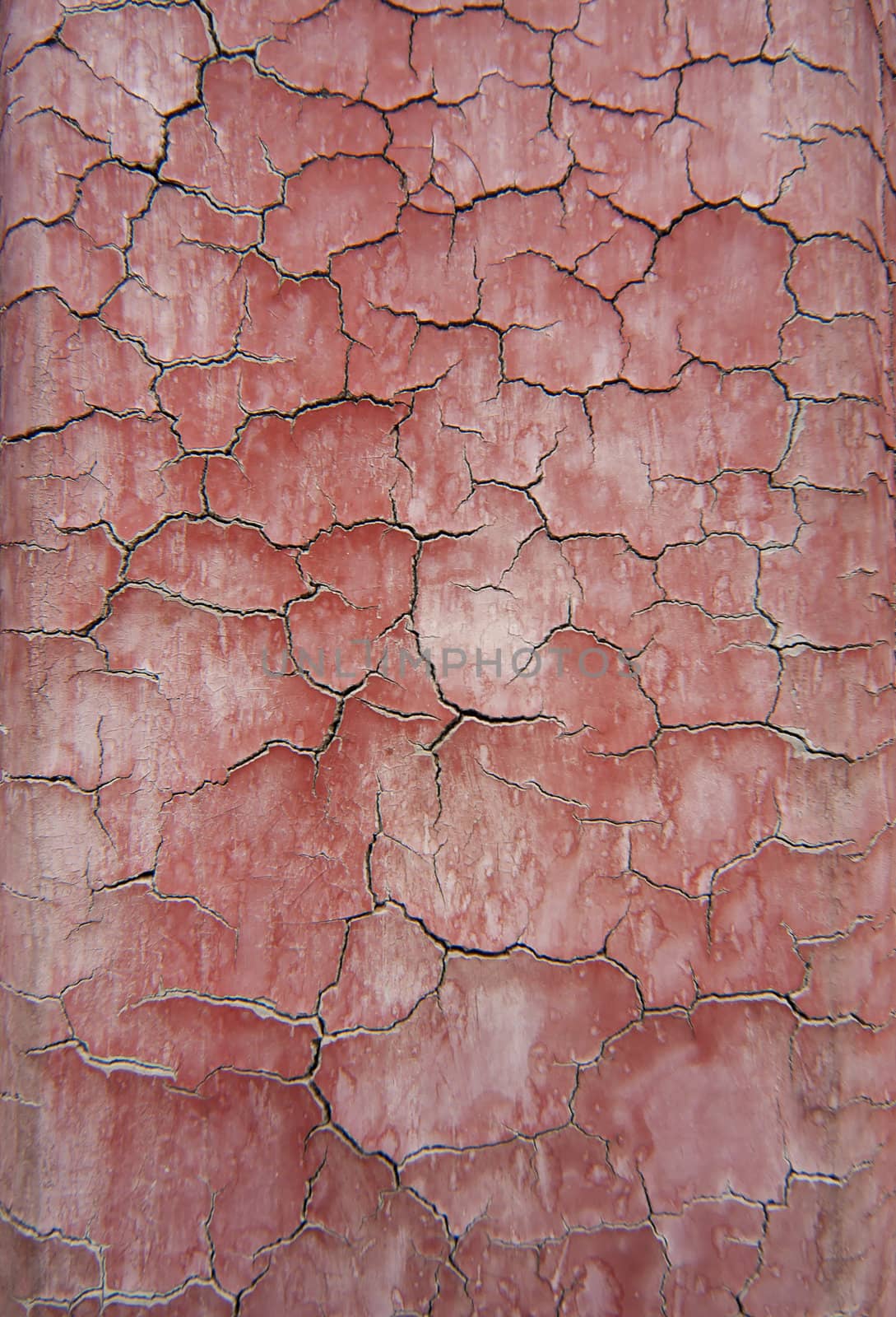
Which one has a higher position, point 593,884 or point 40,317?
point 40,317

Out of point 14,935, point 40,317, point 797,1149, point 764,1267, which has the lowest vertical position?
point 764,1267

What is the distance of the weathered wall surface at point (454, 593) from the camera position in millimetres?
1036

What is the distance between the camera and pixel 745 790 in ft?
3.54

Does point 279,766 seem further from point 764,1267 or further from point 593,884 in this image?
point 764,1267

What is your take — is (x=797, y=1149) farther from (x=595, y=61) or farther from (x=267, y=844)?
(x=595, y=61)

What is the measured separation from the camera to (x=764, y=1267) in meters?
1.00

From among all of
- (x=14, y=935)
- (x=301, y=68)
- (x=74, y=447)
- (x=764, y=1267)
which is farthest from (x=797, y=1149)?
(x=301, y=68)

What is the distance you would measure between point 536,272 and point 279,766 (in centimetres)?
98

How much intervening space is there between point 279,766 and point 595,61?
1.37 metres

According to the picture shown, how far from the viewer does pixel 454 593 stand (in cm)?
109

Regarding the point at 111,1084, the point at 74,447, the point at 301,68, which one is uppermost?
the point at 301,68

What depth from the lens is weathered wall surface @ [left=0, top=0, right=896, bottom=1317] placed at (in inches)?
40.8

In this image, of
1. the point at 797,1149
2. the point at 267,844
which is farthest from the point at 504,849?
the point at 797,1149

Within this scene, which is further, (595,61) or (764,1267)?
(595,61)
